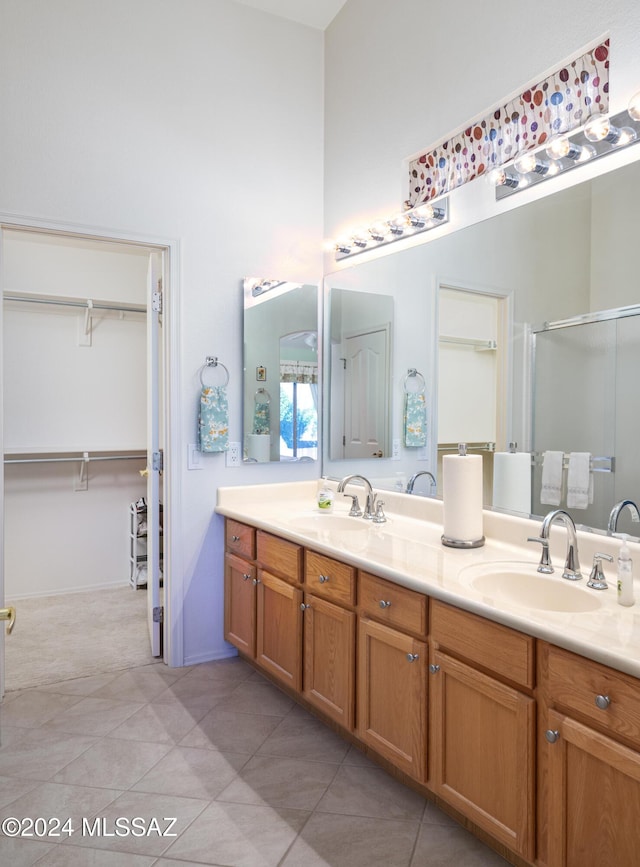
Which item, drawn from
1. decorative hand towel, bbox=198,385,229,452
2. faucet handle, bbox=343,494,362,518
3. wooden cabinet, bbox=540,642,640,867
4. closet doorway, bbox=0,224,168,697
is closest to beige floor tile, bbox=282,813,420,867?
wooden cabinet, bbox=540,642,640,867

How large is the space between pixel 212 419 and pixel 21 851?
1.82m

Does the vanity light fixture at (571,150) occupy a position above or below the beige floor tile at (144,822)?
above

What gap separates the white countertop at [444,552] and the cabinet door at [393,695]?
8.7 inches

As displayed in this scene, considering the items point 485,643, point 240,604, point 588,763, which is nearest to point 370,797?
point 485,643

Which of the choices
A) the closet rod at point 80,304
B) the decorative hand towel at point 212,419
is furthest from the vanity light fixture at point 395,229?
the closet rod at point 80,304

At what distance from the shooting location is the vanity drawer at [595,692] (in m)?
1.21

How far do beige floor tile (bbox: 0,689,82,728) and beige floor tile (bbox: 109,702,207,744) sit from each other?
0.34m

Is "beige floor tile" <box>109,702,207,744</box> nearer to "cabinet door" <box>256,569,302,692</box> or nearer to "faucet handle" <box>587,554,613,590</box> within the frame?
"cabinet door" <box>256,569,302,692</box>

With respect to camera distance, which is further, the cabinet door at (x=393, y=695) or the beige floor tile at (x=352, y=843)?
the cabinet door at (x=393, y=695)

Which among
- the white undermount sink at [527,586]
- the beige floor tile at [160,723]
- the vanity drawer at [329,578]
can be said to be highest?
the white undermount sink at [527,586]

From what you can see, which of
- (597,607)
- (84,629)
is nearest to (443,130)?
(597,607)

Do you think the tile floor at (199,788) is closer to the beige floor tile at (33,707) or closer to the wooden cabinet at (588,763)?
the beige floor tile at (33,707)

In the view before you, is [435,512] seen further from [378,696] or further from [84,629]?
[84,629]

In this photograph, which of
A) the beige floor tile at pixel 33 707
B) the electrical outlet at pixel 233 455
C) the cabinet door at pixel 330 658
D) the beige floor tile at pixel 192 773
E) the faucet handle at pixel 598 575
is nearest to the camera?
the faucet handle at pixel 598 575
